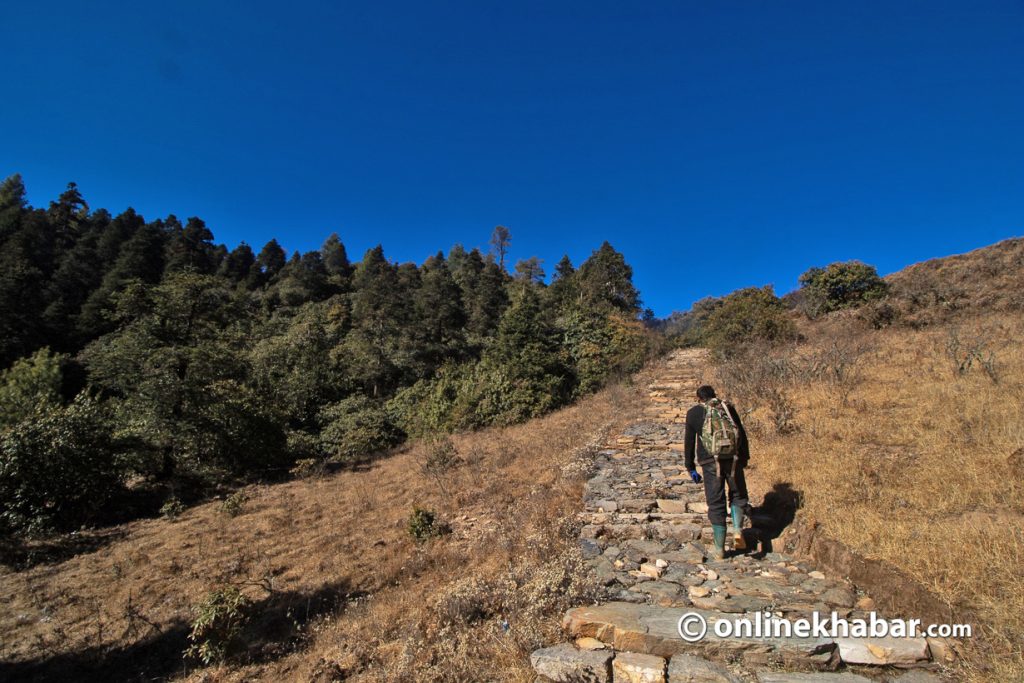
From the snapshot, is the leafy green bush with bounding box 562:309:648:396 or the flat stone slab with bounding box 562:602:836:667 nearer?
the flat stone slab with bounding box 562:602:836:667

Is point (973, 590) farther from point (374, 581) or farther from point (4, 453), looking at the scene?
point (4, 453)

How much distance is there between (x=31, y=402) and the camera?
608 inches

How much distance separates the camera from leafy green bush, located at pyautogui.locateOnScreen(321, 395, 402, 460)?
56.7 feet

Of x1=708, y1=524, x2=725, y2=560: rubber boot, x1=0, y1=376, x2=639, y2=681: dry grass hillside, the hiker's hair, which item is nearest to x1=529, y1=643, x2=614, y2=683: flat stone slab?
x1=0, y1=376, x2=639, y2=681: dry grass hillside

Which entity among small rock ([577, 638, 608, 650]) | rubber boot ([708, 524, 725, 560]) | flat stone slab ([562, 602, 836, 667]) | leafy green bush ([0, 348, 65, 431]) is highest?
leafy green bush ([0, 348, 65, 431])

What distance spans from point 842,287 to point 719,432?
2349cm

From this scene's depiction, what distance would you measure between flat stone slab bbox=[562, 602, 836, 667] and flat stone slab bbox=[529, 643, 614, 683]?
0.19 m

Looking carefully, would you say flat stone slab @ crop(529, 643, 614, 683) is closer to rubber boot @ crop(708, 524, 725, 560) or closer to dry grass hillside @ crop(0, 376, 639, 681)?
dry grass hillside @ crop(0, 376, 639, 681)

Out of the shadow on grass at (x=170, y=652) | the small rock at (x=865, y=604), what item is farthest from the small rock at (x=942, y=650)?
the shadow on grass at (x=170, y=652)

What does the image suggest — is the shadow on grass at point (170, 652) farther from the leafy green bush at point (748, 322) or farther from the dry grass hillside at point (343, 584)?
the leafy green bush at point (748, 322)

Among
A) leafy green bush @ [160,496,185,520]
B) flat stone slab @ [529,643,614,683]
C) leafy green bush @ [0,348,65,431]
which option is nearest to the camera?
flat stone slab @ [529,643,614,683]

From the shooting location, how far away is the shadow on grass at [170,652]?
15.9 ft

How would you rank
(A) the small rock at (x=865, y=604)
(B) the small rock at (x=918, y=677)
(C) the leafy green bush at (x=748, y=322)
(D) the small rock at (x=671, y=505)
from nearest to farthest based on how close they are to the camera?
(B) the small rock at (x=918, y=677) → (A) the small rock at (x=865, y=604) → (D) the small rock at (x=671, y=505) → (C) the leafy green bush at (x=748, y=322)

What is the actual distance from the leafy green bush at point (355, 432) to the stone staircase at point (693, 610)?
540 inches
